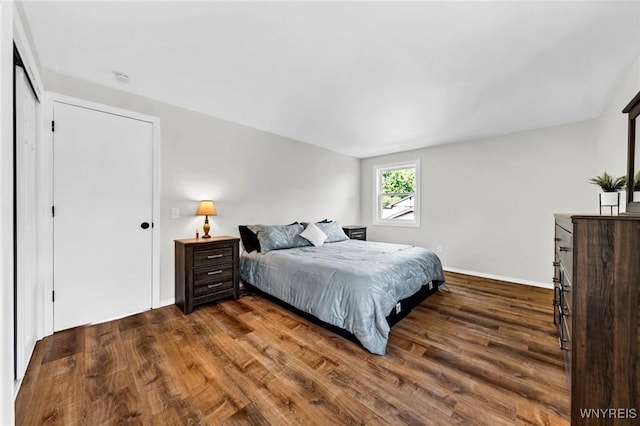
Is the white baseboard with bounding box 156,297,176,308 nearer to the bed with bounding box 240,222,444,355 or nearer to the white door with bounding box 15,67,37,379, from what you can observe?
the bed with bounding box 240,222,444,355

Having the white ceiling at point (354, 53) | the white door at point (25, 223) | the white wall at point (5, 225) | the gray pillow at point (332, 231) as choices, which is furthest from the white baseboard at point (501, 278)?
the white door at point (25, 223)

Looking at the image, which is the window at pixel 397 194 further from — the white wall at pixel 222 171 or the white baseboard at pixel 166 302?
the white baseboard at pixel 166 302

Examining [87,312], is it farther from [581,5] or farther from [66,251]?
[581,5]

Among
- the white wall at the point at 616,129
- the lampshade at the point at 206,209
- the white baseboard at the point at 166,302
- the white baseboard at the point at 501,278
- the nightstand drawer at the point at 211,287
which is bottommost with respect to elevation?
the white baseboard at the point at 166,302

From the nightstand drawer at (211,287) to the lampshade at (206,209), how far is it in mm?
812

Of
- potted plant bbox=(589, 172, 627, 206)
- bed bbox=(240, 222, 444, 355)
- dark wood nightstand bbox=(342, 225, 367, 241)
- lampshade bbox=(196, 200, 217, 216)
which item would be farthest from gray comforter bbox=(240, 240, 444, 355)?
potted plant bbox=(589, 172, 627, 206)

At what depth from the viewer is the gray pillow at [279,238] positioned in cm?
331

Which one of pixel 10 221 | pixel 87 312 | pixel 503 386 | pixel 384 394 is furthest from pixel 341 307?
pixel 87 312

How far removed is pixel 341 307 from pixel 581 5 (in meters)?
2.54

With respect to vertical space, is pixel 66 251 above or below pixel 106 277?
above

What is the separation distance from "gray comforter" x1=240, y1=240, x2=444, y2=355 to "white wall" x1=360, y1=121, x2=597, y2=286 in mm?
1402

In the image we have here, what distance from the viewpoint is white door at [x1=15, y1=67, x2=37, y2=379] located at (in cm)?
166

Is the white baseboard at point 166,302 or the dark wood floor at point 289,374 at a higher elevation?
the white baseboard at point 166,302

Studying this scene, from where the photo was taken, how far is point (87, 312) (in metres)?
2.44
